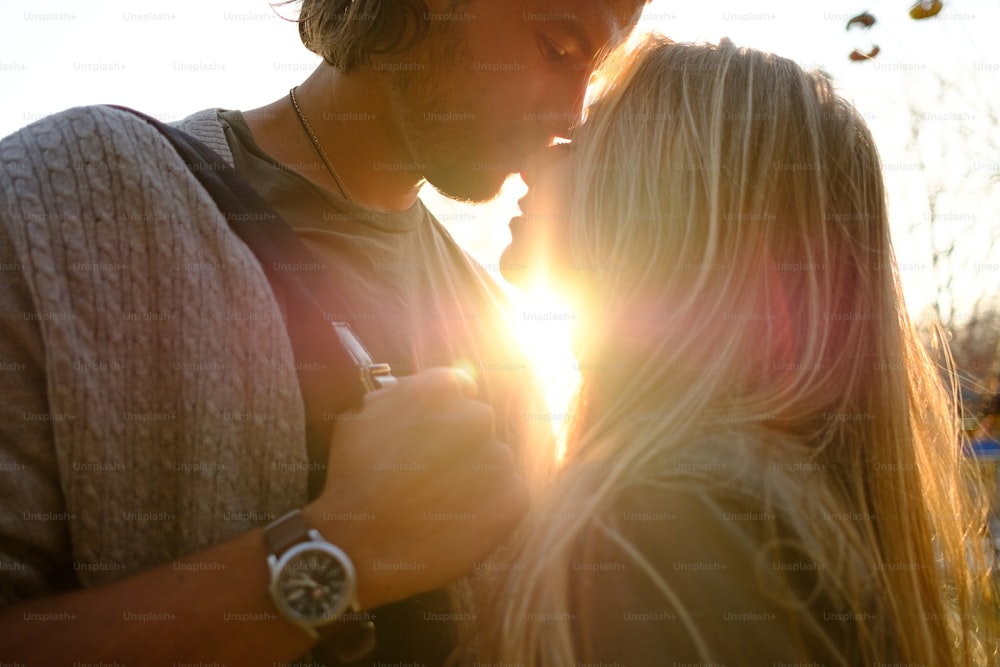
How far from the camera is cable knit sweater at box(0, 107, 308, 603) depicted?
1409mm

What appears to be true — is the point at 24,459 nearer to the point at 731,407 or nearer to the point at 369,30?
the point at 731,407

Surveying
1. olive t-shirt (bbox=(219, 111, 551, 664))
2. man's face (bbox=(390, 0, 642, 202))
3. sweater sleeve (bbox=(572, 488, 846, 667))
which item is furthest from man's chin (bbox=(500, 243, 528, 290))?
sweater sleeve (bbox=(572, 488, 846, 667))

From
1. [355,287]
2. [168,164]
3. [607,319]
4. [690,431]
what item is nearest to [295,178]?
[355,287]

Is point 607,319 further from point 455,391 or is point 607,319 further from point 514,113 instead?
point 514,113

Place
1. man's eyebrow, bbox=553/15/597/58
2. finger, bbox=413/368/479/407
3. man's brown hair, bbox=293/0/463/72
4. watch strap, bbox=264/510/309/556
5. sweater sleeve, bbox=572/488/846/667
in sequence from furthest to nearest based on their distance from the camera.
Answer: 1. man's brown hair, bbox=293/0/463/72
2. man's eyebrow, bbox=553/15/597/58
3. finger, bbox=413/368/479/407
4. watch strap, bbox=264/510/309/556
5. sweater sleeve, bbox=572/488/846/667

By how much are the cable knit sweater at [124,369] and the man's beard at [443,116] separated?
1147 mm

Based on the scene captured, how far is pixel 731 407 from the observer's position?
1.58 metres

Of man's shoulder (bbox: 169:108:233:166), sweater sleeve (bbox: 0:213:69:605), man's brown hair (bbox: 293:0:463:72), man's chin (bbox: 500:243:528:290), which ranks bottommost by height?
sweater sleeve (bbox: 0:213:69:605)

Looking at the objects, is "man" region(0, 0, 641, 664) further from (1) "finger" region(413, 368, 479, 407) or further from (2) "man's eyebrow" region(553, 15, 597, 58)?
(2) "man's eyebrow" region(553, 15, 597, 58)

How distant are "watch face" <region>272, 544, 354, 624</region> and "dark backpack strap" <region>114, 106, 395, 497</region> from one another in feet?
0.82

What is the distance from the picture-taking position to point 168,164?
1.64m

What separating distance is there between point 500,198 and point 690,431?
1614mm

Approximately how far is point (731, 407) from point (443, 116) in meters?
1.57

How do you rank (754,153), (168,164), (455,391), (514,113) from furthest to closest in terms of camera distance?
(514,113) < (754,153) < (168,164) < (455,391)
